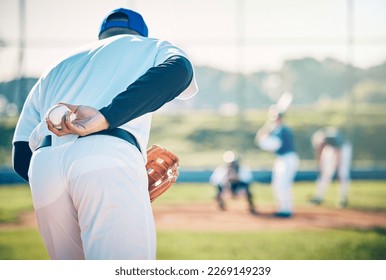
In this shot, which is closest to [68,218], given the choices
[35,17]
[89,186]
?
[89,186]

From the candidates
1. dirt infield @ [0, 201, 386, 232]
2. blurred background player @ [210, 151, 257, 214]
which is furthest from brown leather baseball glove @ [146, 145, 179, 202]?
blurred background player @ [210, 151, 257, 214]

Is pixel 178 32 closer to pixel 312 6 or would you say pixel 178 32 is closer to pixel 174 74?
pixel 312 6

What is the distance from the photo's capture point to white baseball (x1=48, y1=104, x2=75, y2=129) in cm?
158

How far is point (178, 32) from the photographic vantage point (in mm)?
9359

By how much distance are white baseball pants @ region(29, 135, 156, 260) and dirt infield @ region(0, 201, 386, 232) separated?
200 inches

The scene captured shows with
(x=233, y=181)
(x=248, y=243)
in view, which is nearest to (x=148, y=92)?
(x=248, y=243)

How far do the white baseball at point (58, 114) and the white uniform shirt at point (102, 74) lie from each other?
114 millimetres

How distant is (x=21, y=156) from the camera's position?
1965mm

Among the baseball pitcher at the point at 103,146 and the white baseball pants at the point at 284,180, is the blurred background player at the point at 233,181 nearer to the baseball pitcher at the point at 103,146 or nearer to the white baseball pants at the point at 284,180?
the white baseball pants at the point at 284,180

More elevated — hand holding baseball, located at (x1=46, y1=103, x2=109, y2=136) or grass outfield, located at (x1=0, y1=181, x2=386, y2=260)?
hand holding baseball, located at (x1=46, y1=103, x2=109, y2=136)

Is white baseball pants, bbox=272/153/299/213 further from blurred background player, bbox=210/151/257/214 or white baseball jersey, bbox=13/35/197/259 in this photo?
white baseball jersey, bbox=13/35/197/259

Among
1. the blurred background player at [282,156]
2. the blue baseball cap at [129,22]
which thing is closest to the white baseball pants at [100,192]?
the blue baseball cap at [129,22]

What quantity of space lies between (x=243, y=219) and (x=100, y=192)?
5.94 meters

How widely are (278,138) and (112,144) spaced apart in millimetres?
6071
